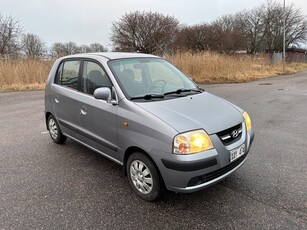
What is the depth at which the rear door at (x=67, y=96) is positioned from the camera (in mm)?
3947

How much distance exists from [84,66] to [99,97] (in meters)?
0.95

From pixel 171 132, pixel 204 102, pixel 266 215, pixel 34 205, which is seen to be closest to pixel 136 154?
pixel 171 132

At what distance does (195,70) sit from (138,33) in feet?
46.9

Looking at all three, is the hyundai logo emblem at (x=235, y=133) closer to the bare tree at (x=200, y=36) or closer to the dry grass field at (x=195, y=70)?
the dry grass field at (x=195, y=70)

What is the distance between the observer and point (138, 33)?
94.7 feet

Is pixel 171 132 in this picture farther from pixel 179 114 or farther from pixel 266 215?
pixel 266 215

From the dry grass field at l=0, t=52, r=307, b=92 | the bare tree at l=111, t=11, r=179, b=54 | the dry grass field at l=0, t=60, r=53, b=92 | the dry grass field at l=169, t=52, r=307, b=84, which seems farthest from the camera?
the bare tree at l=111, t=11, r=179, b=54

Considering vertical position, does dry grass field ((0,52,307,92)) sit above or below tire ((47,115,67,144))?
above

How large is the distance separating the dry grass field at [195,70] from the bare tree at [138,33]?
11.7 meters

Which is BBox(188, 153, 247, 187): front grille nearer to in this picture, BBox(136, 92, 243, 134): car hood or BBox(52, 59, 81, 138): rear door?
BBox(136, 92, 243, 134): car hood

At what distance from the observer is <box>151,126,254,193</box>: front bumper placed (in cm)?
250

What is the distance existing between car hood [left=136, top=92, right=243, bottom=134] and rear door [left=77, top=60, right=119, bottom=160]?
537mm

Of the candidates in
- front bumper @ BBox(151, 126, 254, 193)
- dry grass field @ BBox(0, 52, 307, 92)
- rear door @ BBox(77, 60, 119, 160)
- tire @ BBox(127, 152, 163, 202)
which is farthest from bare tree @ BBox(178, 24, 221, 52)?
front bumper @ BBox(151, 126, 254, 193)

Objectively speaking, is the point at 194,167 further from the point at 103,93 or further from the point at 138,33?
the point at 138,33
